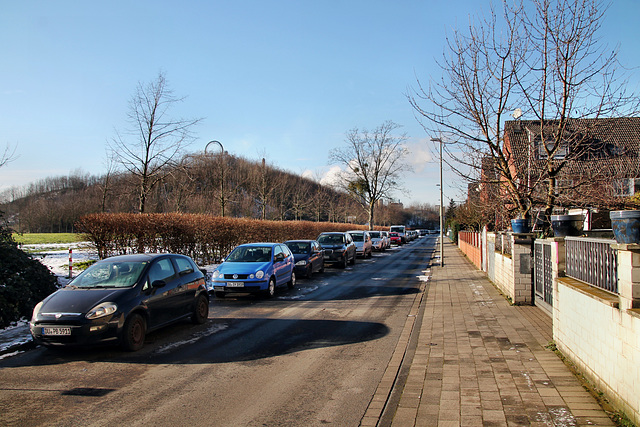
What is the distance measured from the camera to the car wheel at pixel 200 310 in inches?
352

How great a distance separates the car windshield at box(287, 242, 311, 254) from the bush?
9.58m

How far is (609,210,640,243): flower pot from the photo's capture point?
13.7 feet

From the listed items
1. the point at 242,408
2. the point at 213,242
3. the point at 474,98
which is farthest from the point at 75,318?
the point at 213,242

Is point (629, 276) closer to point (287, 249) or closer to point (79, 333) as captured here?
point (79, 333)

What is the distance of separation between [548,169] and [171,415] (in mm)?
8849

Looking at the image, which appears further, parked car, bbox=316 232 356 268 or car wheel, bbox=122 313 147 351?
parked car, bbox=316 232 356 268

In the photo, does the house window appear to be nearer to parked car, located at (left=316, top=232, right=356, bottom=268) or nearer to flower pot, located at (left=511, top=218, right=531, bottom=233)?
flower pot, located at (left=511, top=218, right=531, bottom=233)

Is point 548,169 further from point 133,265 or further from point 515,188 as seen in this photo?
point 133,265

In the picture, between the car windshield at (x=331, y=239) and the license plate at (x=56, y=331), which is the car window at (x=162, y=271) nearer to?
the license plate at (x=56, y=331)

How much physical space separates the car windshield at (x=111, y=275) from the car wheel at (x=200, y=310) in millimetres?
1510

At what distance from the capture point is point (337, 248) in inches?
912

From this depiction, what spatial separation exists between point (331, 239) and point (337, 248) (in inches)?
39.7

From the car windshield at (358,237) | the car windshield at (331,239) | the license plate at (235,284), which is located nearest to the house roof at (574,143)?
the license plate at (235,284)

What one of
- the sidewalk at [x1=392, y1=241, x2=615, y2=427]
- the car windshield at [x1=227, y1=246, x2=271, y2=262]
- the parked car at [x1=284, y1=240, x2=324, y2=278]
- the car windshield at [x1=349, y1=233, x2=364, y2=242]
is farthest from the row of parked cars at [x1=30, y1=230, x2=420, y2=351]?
the car windshield at [x1=349, y1=233, x2=364, y2=242]
